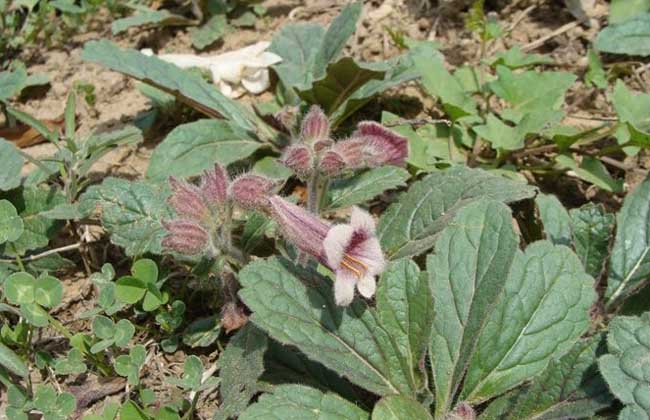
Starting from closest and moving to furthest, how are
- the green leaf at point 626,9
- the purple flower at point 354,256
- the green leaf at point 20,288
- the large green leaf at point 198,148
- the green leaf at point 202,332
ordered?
the purple flower at point 354,256
the green leaf at point 20,288
the green leaf at point 202,332
the large green leaf at point 198,148
the green leaf at point 626,9

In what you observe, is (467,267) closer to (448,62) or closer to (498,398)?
(498,398)

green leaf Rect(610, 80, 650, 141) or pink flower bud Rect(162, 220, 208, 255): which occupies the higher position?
pink flower bud Rect(162, 220, 208, 255)

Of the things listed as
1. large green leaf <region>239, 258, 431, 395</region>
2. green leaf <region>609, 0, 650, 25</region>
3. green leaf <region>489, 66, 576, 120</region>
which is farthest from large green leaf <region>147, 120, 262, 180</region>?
green leaf <region>609, 0, 650, 25</region>

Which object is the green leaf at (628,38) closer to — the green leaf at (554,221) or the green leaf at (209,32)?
the green leaf at (554,221)

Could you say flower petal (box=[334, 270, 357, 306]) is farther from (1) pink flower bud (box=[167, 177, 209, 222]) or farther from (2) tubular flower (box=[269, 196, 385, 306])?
(1) pink flower bud (box=[167, 177, 209, 222])

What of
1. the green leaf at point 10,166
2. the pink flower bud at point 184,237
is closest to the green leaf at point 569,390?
the pink flower bud at point 184,237

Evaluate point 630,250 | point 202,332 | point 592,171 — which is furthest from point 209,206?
point 592,171

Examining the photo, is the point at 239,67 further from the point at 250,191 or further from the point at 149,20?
the point at 250,191
